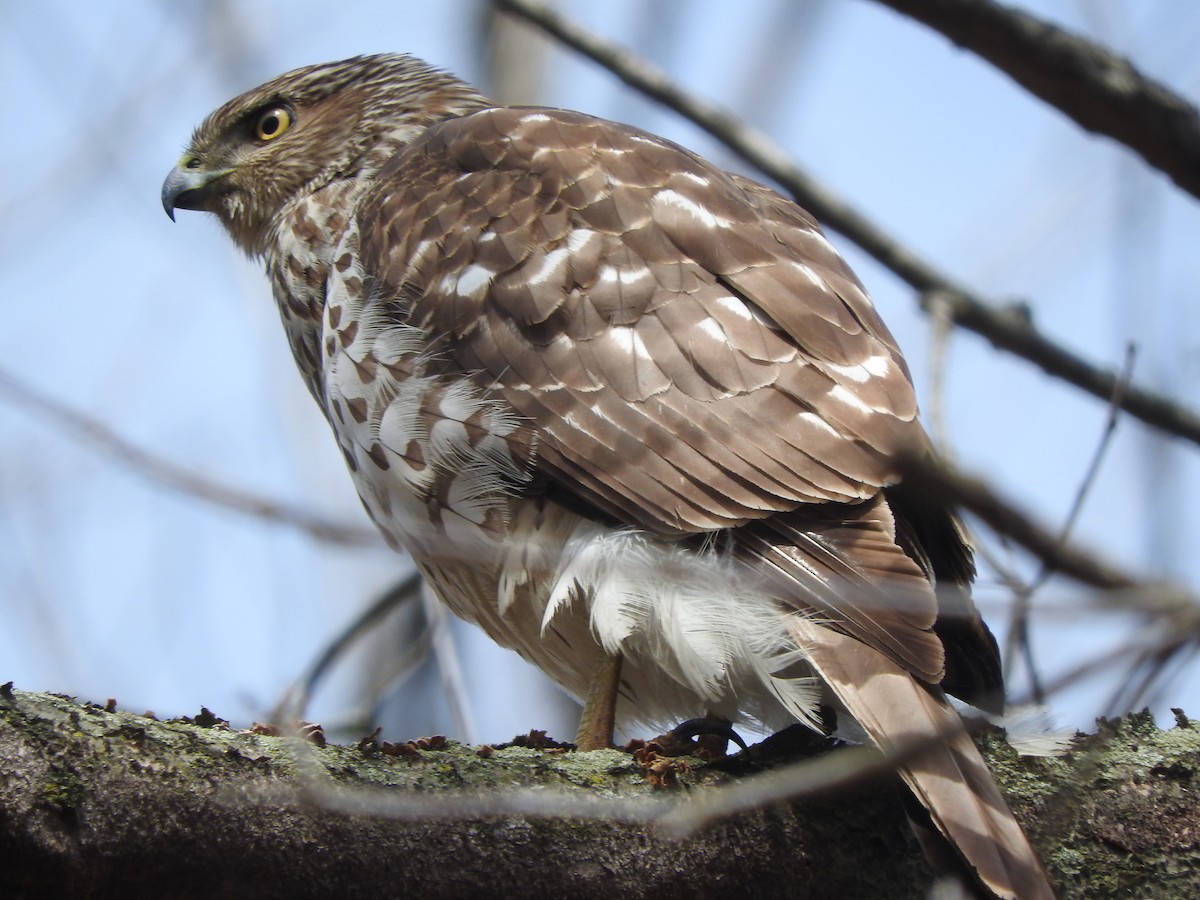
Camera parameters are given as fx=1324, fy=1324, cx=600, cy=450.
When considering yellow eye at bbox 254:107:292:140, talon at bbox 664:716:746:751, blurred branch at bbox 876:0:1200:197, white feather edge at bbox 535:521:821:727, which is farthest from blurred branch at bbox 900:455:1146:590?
yellow eye at bbox 254:107:292:140

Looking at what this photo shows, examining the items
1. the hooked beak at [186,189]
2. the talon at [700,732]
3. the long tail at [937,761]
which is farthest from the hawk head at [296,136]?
the long tail at [937,761]

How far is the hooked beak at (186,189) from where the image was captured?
4.63 meters

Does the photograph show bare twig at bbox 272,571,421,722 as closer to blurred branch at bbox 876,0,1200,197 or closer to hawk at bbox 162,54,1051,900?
hawk at bbox 162,54,1051,900

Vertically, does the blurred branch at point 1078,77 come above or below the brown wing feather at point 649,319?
above

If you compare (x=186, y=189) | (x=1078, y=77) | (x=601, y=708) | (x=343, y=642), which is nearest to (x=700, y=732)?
(x=601, y=708)

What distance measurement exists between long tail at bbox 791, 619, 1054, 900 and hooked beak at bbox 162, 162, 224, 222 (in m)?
2.96

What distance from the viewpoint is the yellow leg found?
3150 mm

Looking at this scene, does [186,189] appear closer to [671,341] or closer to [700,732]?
[671,341]

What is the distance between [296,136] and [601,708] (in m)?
2.45

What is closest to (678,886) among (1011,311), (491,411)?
(491,411)

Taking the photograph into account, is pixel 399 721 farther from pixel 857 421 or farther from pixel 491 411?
pixel 857 421

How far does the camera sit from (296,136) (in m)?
4.59

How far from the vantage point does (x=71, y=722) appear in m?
2.01

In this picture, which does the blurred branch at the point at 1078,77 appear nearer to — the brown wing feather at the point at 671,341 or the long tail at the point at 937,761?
the brown wing feather at the point at 671,341
